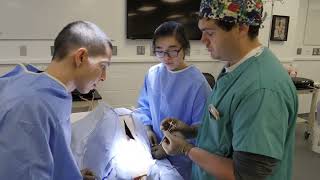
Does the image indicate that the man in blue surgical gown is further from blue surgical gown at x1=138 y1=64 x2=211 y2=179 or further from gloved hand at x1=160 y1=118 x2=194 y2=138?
blue surgical gown at x1=138 y1=64 x2=211 y2=179

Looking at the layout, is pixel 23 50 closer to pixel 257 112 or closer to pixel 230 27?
pixel 230 27

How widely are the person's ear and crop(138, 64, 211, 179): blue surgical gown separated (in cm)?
75

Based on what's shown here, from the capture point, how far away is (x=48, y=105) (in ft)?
2.62

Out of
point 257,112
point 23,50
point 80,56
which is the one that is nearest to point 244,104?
point 257,112

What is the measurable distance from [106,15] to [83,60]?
244cm

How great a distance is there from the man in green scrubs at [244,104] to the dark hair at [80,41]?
1.15 feet

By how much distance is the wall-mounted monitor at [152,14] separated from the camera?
3336 mm

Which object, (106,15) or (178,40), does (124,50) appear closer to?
(106,15)

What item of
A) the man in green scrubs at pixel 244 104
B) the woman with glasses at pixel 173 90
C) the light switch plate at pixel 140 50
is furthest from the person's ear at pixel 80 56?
the light switch plate at pixel 140 50

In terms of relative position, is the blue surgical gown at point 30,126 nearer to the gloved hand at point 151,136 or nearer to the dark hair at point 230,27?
the dark hair at point 230,27

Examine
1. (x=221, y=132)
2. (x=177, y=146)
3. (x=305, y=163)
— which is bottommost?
(x=305, y=163)

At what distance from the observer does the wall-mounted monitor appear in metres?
3.34

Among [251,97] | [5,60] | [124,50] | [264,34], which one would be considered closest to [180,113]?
[251,97]

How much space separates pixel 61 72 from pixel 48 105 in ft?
0.50
